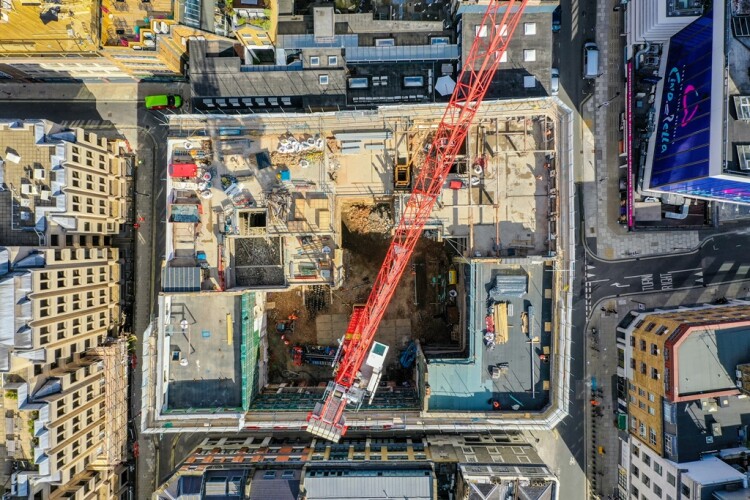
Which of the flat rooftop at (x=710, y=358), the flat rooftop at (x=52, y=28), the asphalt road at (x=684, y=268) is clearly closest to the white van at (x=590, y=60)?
the asphalt road at (x=684, y=268)

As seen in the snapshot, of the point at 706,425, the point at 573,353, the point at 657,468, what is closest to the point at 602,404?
the point at 573,353

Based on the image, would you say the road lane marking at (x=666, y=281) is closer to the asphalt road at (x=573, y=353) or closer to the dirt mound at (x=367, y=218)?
the asphalt road at (x=573, y=353)

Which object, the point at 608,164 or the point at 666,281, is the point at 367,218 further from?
the point at 666,281

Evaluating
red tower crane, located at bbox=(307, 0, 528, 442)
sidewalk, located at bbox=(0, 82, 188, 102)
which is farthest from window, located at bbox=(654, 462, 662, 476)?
sidewalk, located at bbox=(0, 82, 188, 102)

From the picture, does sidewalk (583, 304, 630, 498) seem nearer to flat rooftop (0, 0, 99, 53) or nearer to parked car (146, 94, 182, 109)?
parked car (146, 94, 182, 109)

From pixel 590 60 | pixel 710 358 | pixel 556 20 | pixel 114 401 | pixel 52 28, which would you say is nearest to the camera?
pixel 52 28

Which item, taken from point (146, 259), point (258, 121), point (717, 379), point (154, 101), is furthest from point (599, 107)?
point (146, 259)

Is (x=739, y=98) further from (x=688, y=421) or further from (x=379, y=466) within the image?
(x=379, y=466)

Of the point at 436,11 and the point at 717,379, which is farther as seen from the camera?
the point at 436,11
